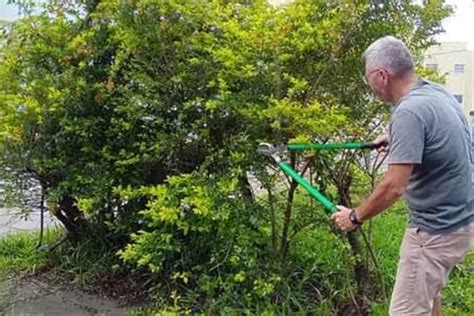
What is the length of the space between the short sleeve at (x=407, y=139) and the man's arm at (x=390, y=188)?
0.11ft

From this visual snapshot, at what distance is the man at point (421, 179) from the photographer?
9.10ft

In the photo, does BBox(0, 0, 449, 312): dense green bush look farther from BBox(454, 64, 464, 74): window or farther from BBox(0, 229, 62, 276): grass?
BBox(454, 64, 464, 74): window

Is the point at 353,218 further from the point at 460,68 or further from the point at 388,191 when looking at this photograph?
the point at 460,68

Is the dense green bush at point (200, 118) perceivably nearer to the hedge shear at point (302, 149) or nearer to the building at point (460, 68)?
the hedge shear at point (302, 149)

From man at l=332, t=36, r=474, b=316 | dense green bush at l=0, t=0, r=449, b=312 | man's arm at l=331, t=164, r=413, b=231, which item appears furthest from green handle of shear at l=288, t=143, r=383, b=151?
man's arm at l=331, t=164, r=413, b=231

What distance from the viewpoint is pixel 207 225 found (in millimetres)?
3951

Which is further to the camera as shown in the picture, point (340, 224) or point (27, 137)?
point (27, 137)

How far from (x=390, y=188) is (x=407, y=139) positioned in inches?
8.2

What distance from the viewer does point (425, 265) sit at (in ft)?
9.73

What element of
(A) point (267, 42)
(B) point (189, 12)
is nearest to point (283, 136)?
(A) point (267, 42)

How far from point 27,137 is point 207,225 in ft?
4.67

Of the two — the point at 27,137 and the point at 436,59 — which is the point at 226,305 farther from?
the point at 436,59

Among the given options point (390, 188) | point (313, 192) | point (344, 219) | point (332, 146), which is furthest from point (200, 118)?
point (390, 188)

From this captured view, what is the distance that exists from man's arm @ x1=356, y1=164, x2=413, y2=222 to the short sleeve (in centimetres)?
3
